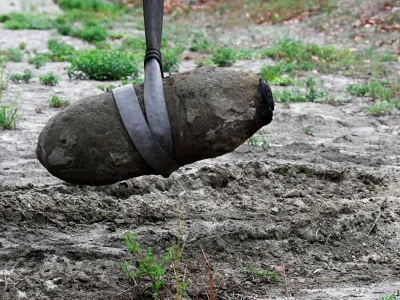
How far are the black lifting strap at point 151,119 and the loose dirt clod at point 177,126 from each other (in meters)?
0.04

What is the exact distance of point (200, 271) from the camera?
12.7 ft

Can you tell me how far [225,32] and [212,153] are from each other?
1070cm

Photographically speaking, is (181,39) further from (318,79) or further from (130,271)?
(130,271)

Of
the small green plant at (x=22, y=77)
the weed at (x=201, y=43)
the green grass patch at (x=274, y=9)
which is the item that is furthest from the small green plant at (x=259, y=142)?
the green grass patch at (x=274, y=9)

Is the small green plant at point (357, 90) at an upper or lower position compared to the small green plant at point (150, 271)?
lower

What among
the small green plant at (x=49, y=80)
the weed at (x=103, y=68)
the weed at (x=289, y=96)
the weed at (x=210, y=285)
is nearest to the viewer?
the weed at (x=210, y=285)

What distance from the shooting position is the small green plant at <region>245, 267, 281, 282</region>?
381 centimetres

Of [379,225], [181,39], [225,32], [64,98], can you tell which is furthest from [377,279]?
[225,32]

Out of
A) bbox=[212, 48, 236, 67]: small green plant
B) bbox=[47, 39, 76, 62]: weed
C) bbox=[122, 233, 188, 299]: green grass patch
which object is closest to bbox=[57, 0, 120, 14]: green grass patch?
bbox=[47, 39, 76, 62]: weed

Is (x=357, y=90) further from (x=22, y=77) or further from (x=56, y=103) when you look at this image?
(x=22, y=77)

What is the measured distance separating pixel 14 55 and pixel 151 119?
7534 millimetres

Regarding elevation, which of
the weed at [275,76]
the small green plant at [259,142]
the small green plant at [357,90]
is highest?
the small green plant at [259,142]

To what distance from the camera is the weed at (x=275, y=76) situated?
9148mm

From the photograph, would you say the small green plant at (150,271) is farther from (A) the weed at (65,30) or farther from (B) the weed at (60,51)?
(A) the weed at (65,30)
